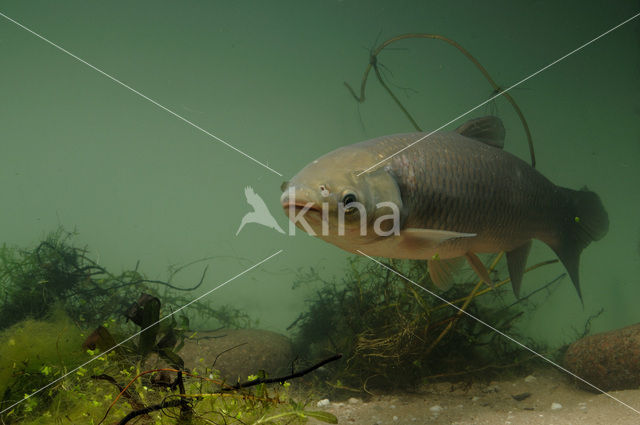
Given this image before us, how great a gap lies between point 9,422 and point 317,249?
4557 millimetres

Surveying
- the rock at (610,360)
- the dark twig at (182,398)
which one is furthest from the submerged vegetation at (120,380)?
the rock at (610,360)

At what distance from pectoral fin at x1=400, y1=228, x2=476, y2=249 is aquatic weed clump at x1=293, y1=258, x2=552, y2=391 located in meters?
0.97

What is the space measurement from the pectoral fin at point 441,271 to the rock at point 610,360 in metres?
1.79

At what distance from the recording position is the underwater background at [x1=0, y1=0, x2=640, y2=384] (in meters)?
6.25

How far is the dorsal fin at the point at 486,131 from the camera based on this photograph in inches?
A: 129

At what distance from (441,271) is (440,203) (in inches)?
27.9

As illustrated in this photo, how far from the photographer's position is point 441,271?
3.04m

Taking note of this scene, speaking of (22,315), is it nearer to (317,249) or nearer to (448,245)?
(317,249)

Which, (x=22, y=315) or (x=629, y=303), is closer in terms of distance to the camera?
(x=22, y=315)

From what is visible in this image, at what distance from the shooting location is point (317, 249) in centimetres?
627

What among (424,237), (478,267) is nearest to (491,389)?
(478,267)

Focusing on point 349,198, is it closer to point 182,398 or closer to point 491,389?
point 182,398

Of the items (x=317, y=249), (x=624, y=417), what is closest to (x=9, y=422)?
(x=624, y=417)

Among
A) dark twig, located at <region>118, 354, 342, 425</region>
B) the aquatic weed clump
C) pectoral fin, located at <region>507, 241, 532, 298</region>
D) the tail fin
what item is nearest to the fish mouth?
dark twig, located at <region>118, 354, 342, 425</region>
